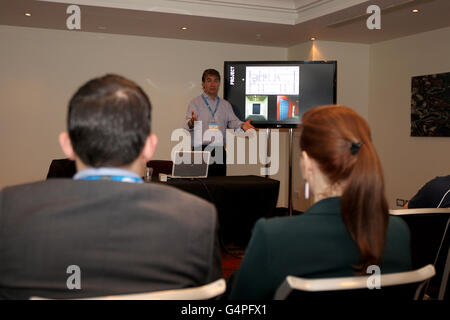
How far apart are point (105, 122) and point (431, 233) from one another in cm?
145

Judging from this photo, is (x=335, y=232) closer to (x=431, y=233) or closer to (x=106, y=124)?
(x=106, y=124)

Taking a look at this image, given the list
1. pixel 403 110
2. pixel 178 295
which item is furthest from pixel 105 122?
pixel 403 110

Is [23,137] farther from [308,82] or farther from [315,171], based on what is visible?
[315,171]

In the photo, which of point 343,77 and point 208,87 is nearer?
point 208,87

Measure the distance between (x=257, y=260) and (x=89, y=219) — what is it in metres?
0.42

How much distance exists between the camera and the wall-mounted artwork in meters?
5.79

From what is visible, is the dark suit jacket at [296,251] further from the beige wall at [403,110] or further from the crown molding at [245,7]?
the beige wall at [403,110]

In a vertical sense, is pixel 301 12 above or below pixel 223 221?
above

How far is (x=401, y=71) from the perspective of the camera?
21.2 feet

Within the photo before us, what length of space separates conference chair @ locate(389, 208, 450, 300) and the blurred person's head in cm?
121

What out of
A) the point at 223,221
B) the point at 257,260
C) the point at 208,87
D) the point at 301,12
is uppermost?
the point at 301,12
